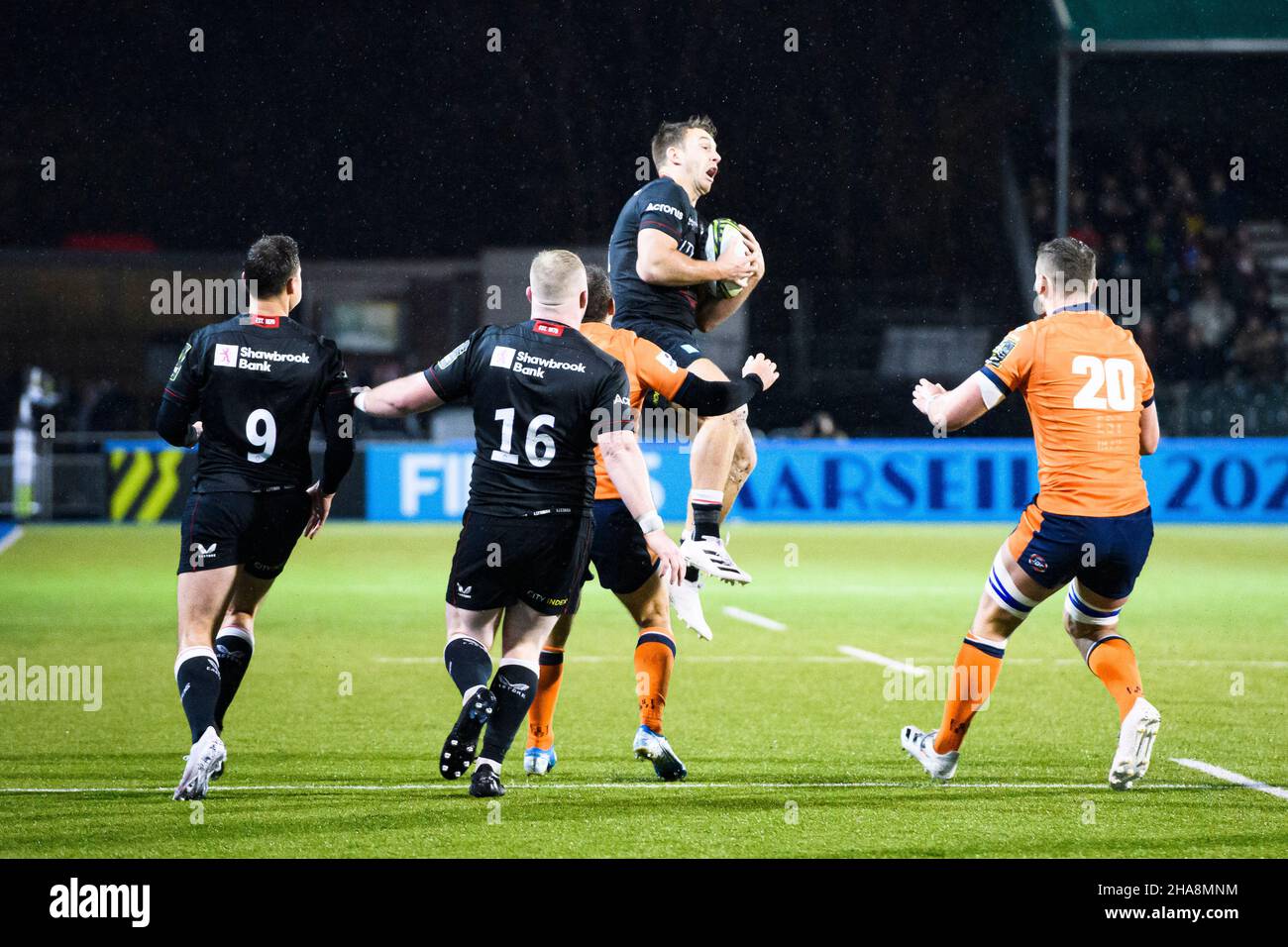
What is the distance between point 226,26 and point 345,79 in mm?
4153

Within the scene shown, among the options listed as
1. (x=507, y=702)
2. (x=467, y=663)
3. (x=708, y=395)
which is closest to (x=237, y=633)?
(x=467, y=663)

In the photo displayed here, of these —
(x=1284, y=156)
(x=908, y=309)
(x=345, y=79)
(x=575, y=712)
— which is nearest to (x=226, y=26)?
(x=345, y=79)

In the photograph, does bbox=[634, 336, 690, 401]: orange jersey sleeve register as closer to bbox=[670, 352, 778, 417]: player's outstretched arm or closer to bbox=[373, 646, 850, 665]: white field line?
bbox=[670, 352, 778, 417]: player's outstretched arm

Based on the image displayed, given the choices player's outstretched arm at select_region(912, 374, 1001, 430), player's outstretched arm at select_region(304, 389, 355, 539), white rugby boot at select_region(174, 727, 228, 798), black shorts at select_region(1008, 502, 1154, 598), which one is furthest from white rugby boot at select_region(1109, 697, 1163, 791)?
white rugby boot at select_region(174, 727, 228, 798)

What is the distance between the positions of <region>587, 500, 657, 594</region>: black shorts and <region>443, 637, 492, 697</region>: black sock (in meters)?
0.96

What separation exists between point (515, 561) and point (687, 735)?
7.93 feet

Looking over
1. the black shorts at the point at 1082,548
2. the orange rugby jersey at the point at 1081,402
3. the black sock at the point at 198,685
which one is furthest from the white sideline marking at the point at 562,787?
the orange rugby jersey at the point at 1081,402

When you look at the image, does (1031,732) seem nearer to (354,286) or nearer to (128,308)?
(354,286)

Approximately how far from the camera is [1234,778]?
7012 mm

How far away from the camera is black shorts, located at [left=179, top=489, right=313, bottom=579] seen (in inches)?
258

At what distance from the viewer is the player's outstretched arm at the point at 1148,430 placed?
688 centimetres

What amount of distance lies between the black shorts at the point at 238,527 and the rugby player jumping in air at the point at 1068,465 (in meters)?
2.58

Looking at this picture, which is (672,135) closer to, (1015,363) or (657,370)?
(657,370)

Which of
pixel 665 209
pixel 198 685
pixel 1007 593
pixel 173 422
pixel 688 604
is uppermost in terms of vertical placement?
pixel 665 209
